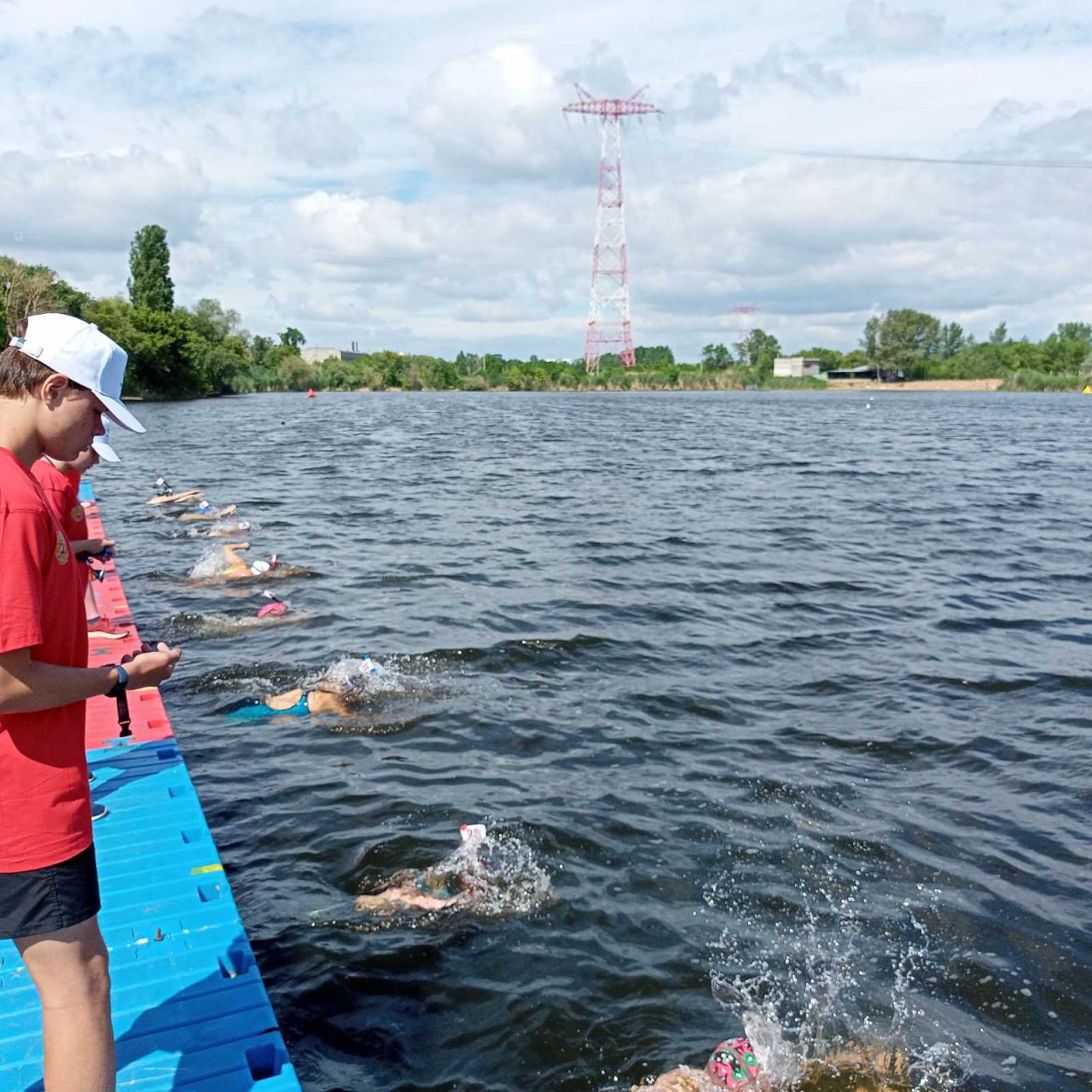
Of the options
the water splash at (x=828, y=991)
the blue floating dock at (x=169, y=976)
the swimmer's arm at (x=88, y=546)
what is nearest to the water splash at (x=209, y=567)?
the swimmer's arm at (x=88, y=546)

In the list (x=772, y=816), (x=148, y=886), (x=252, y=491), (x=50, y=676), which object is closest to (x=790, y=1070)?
(x=772, y=816)

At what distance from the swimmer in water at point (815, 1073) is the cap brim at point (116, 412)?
12.8 ft

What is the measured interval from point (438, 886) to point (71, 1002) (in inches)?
152

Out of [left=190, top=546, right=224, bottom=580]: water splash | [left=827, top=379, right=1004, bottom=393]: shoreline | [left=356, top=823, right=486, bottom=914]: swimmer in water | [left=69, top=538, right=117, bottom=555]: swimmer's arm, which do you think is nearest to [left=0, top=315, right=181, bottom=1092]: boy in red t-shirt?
[left=356, top=823, right=486, bottom=914]: swimmer in water

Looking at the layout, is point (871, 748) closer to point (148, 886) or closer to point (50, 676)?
point (148, 886)

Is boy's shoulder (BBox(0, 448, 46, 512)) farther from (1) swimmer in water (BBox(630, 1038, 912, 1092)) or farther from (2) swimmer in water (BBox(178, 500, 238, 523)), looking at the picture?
(2) swimmer in water (BBox(178, 500, 238, 523))

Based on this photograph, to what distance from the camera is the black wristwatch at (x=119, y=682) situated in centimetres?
319

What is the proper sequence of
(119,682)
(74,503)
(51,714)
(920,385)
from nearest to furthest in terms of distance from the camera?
(51,714) < (119,682) < (74,503) < (920,385)

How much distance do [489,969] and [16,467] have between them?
421cm

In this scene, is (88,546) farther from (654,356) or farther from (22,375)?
(654,356)

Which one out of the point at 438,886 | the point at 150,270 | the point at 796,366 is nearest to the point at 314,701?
the point at 438,886

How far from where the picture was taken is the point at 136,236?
87562 mm

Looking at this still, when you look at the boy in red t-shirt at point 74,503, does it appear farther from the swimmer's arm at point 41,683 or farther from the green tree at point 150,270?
the green tree at point 150,270

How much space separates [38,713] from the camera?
287 centimetres
